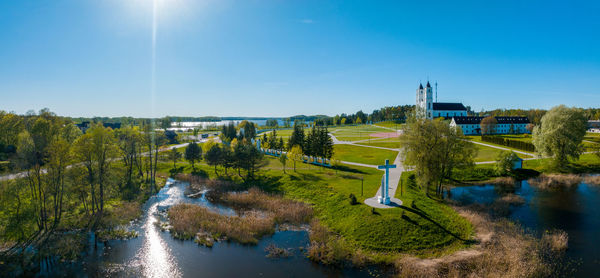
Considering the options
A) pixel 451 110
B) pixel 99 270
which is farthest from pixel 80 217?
pixel 451 110

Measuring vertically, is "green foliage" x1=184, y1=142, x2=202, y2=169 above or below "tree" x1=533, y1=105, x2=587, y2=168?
below

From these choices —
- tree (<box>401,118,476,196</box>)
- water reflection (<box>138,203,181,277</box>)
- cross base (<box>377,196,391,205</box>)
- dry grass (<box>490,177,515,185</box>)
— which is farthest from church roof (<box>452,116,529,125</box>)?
water reflection (<box>138,203,181,277</box>)

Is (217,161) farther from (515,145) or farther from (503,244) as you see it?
(515,145)

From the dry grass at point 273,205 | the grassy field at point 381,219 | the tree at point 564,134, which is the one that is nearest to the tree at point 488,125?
the tree at point 564,134

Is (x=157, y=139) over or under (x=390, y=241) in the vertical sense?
over

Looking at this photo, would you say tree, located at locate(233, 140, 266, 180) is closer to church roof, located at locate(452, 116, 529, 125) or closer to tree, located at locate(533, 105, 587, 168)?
tree, located at locate(533, 105, 587, 168)

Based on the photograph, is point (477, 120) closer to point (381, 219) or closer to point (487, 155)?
point (487, 155)
